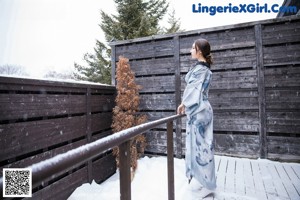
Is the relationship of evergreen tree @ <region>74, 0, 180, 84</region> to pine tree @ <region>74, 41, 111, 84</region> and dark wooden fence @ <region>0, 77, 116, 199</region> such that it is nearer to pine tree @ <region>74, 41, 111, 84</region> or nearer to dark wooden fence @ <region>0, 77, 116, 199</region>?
pine tree @ <region>74, 41, 111, 84</region>

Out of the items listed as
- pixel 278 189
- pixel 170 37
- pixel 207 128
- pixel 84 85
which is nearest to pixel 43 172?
pixel 207 128

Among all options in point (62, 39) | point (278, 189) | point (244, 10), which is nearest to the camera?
point (278, 189)

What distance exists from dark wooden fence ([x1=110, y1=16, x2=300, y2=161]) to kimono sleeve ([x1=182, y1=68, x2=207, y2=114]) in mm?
2446

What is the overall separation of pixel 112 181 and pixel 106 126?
48.8 inches

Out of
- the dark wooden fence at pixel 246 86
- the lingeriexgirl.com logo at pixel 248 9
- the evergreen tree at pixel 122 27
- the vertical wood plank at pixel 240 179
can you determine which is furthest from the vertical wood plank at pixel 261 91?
the evergreen tree at pixel 122 27

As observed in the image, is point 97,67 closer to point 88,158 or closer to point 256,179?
point 256,179

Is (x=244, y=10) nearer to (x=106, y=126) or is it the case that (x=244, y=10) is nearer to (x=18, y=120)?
(x=106, y=126)

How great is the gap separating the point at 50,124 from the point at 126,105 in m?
2.29

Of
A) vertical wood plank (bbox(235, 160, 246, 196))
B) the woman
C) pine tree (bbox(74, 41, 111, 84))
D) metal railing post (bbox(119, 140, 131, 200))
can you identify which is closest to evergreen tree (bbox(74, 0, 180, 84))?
pine tree (bbox(74, 41, 111, 84))

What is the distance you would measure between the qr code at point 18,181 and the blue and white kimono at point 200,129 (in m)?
2.61

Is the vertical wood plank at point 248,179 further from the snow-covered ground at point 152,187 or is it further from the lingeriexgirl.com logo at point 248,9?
the lingeriexgirl.com logo at point 248,9

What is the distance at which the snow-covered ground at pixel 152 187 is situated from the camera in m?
3.11

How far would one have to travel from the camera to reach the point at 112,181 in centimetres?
520

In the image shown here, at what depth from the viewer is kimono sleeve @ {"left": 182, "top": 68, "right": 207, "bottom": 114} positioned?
120 inches
